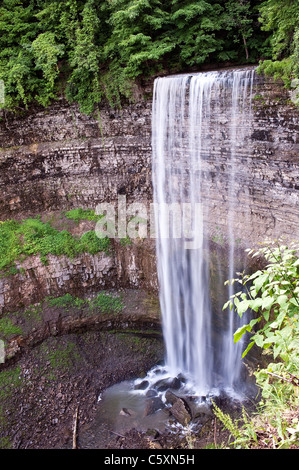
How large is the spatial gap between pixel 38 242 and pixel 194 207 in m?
5.85

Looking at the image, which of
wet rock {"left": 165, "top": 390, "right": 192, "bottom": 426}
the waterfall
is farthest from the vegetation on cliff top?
wet rock {"left": 165, "top": 390, "right": 192, "bottom": 426}

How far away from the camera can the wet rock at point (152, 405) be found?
925 cm

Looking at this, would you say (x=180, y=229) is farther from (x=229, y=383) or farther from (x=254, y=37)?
(x=254, y=37)

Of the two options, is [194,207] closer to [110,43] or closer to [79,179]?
[79,179]

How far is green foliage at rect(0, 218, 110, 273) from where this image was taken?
1131 cm

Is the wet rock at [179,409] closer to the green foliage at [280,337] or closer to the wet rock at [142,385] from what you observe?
the wet rock at [142,385]

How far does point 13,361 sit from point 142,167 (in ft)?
26.3

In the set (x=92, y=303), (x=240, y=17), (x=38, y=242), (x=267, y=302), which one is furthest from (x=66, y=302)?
(x=240, y=17)

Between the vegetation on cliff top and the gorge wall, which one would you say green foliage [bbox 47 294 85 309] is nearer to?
the gorge wall

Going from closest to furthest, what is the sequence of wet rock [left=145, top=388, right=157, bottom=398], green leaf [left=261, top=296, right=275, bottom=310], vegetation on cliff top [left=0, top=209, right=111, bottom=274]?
green leaf [left=261, top=296, right=275, bottom=310], wet rock [left=145, top=388, right=157, bottom=398], vegetation on cliff top [left=0, top=209, right=111, bottom=274]

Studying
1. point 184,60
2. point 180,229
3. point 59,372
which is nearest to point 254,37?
point 184,60

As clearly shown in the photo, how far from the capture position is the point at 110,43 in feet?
35.4

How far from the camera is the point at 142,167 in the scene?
11.8 metres

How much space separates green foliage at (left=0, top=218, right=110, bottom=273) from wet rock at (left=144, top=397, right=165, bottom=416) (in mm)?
5342
